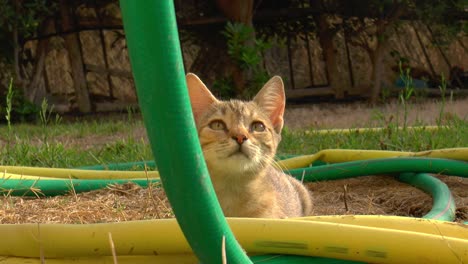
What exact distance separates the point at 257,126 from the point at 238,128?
17 cm

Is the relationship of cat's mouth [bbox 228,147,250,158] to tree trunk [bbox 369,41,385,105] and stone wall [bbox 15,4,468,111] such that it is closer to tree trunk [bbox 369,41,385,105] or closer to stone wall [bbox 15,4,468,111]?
tree trunk [bbox 369,41,385,105]

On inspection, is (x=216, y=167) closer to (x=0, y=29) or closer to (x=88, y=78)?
(x=0, y=29)

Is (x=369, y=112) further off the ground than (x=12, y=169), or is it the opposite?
(x=12, y=169)

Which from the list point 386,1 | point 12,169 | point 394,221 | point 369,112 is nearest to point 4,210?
point 12,169

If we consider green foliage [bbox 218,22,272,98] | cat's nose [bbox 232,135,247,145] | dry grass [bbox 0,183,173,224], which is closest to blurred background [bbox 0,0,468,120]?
green foliage [bbox 218,22,272,98]

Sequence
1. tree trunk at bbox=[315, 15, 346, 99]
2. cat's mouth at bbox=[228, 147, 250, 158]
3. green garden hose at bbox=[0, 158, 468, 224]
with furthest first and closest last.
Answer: tree trunk at bbox=[315, 15, 346, 99]
green garden hose at bbox=[0, 158, 468, 224]
cat's mouth at bbox=[228, 147, 250, 158]

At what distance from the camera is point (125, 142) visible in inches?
233

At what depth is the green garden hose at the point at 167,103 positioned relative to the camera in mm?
1602

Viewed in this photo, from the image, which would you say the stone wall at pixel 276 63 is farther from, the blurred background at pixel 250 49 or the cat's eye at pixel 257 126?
the cat's eye at pixel 257 126

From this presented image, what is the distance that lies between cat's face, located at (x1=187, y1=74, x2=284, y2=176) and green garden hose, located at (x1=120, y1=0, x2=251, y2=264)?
3.54 feet

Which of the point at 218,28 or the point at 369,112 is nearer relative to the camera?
the point at 369,112

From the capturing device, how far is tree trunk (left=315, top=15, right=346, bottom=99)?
959 centimetres

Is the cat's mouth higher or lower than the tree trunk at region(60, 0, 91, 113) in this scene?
higher

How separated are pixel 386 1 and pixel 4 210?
20.2 ft
